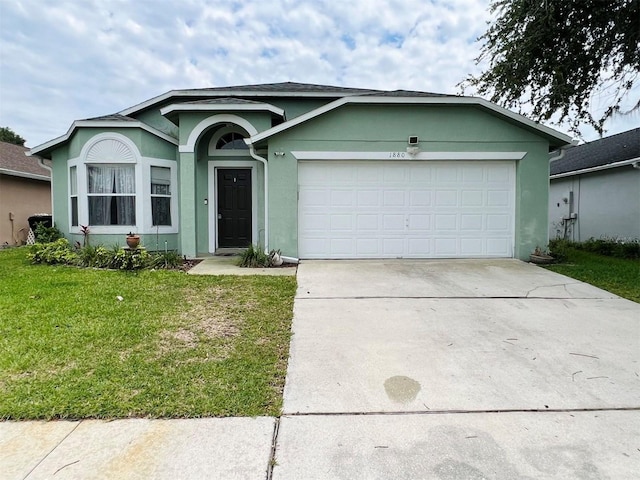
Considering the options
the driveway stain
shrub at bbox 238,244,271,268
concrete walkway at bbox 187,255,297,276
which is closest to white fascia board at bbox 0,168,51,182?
concrete walkway at bbox 187,255,297,276

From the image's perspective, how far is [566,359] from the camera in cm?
381

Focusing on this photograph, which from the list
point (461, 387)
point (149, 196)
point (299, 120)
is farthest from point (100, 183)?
point (461, 387)

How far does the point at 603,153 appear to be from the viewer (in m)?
14.3

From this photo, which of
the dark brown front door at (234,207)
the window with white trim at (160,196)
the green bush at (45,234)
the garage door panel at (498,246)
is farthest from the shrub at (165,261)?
the garage door panel at (498,246)

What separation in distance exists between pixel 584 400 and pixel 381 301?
121 inches

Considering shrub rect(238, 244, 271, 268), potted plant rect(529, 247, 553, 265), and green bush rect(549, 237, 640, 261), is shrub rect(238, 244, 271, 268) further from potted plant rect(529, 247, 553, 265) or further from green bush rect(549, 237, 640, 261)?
green bush rect(549, 237, 640, 261)

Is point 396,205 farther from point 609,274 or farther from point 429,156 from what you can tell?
point 609,274

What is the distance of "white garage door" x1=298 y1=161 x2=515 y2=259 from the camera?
905 centimetres

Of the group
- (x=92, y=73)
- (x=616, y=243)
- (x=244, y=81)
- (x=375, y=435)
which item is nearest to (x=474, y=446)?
(x=375, y=435)

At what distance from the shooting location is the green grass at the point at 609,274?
6660 millimetres

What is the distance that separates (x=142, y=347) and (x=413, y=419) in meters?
2.84

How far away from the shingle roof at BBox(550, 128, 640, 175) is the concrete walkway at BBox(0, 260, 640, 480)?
33.8 feet

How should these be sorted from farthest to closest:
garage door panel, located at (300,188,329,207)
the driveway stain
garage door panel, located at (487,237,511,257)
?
garage door panel, located at (487,237,511,257) < garage door panel, located at (300,188,329,207) < the driveway stain

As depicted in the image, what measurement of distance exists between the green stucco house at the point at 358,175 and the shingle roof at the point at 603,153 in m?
5.80
